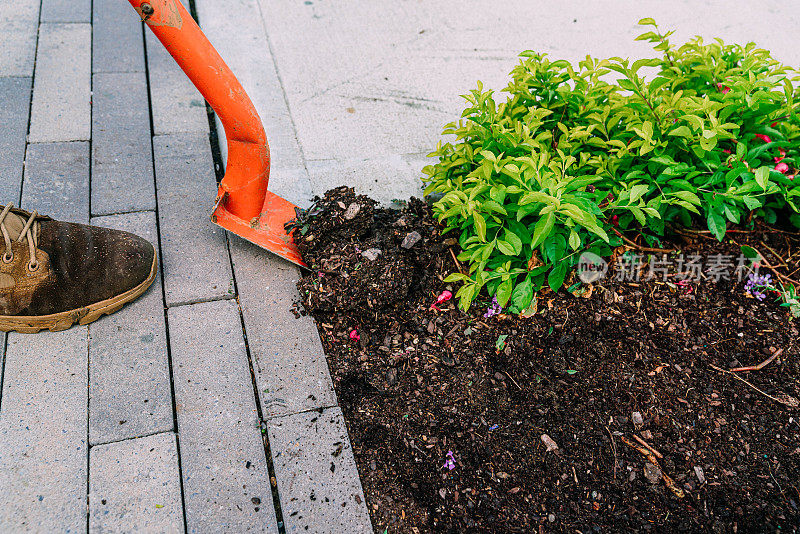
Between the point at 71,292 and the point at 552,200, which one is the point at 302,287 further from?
the point at 552,200

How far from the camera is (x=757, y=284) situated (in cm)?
211

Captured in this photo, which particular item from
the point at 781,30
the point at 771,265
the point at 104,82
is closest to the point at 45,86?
the point at 104,82

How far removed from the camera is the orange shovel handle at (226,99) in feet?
5.84

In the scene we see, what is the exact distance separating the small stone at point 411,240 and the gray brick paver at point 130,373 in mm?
977

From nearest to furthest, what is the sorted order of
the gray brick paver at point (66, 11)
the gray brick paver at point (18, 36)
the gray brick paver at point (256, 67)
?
1. the gray brick paver at point (256, 67)
2. the gray brick paver at point (18, 36)
3. the gray brick paver at point (66, 11)

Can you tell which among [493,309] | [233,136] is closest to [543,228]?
[493,309]

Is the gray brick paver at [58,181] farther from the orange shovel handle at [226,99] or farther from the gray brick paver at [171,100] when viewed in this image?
the orange shovel handle at [226,99]

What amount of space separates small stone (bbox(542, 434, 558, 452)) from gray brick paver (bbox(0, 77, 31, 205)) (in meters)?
2.42

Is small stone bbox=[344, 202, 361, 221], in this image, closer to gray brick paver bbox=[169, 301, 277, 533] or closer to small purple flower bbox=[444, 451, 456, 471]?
gray brick paver bbox=[169, 301, 277, 533]

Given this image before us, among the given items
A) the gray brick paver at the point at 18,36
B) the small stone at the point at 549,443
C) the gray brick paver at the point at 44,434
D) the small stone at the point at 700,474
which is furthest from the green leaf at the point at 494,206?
the gray brick paver at the point at 18,36

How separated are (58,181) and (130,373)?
1.17 m

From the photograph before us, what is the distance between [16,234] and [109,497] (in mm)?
974

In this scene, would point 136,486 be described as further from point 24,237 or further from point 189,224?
point 189,224

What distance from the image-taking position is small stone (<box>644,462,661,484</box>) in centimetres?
170
